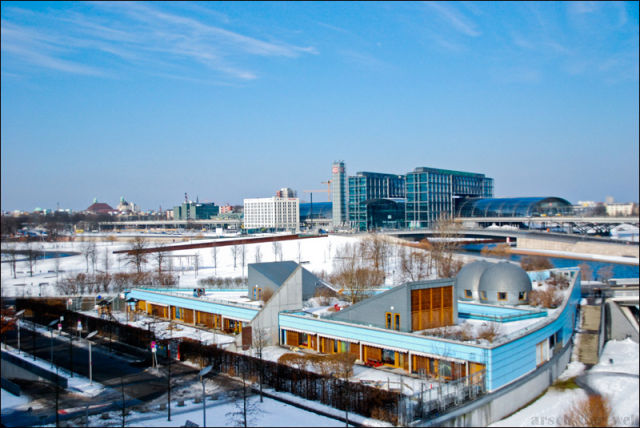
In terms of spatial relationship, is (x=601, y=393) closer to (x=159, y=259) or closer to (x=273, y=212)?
(x=159, y=259)

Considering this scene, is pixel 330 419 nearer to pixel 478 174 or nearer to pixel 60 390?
pixel 60 390

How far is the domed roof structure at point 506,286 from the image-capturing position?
61.1 ft

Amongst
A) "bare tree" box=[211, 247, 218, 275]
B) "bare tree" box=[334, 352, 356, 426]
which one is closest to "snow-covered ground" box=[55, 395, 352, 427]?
"bare tree" box=[334, 352, 356, 426]

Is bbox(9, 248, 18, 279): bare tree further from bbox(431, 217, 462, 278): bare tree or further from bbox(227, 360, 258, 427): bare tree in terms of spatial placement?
bbox(431, 217, 462, 278): bare tree

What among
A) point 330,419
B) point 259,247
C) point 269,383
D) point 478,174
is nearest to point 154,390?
point 269,383

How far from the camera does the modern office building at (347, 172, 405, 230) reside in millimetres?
70125

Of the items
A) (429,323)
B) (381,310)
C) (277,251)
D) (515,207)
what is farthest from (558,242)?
(515,207)

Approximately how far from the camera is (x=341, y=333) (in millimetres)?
15180

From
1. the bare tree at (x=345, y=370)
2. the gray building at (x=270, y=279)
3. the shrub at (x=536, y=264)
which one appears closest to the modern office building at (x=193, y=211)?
the shrub at (x=536, y=264)

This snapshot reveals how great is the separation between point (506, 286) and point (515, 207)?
5466 centimetres

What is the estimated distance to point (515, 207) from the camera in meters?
69.4

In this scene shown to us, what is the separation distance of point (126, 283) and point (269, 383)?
18.9 metres

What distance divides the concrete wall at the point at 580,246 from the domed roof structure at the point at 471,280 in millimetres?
4091

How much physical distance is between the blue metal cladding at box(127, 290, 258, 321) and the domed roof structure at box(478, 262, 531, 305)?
8.74m
